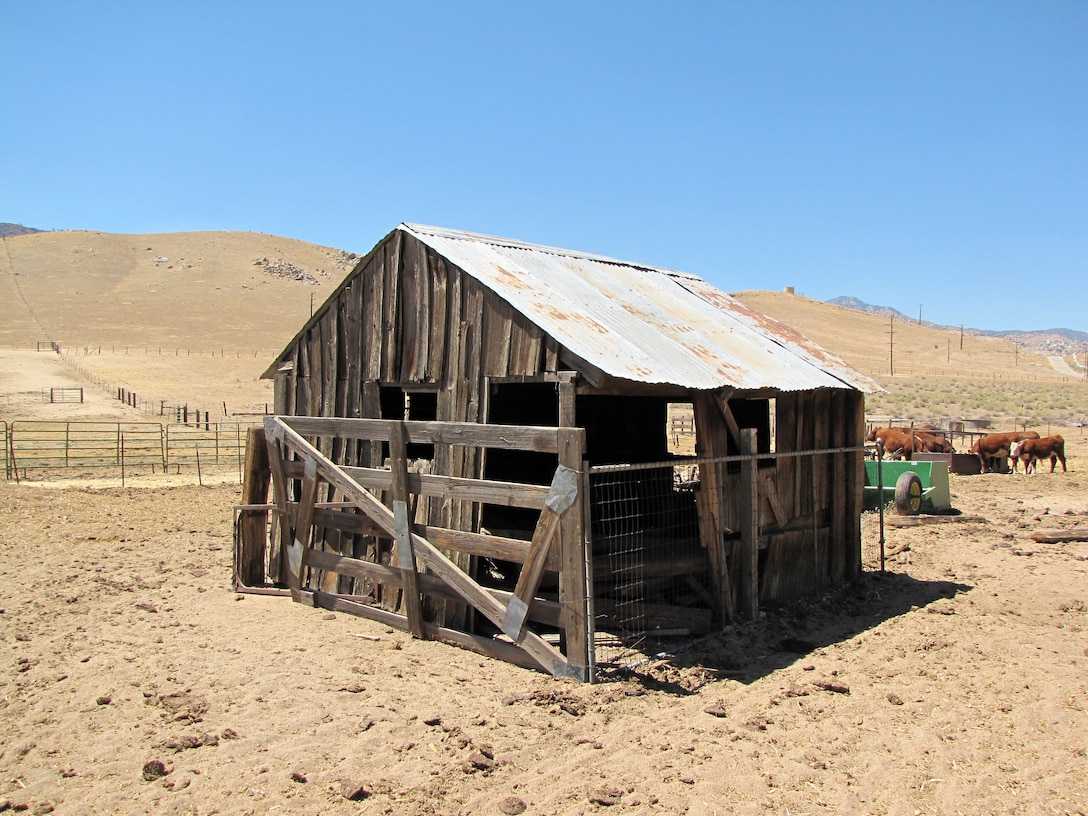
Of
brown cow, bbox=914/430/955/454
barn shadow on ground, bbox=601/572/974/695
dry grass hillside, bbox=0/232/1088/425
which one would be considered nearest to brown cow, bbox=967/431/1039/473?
brown cow, bbox=914/430/955/454

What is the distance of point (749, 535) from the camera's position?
9273 millimetres

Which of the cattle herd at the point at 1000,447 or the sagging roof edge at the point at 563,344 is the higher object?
the sagging roof edge at the point at 563,344

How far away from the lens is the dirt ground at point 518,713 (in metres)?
5.25

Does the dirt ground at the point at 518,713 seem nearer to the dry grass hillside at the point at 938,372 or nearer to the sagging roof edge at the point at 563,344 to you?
the sagging roof edge at the point at 563,344

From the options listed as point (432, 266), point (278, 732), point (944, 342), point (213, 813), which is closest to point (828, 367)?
point (432, 266)

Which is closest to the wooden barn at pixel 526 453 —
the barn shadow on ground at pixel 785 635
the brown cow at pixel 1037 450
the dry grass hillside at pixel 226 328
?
the barn shadow on ground at pixel 785 635

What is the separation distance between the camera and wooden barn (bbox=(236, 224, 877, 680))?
24.5ft

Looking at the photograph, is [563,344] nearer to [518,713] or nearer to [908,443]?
[518,713]

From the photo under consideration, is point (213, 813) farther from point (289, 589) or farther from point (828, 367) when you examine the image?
point (828, 367)

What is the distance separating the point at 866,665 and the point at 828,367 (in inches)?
175

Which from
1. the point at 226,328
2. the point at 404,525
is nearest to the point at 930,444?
the point at 404,525

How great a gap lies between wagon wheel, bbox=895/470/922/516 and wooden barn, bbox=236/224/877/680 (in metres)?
5.44

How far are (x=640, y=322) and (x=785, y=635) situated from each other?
3687 millimetres

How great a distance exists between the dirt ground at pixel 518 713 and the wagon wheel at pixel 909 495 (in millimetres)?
5705
